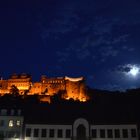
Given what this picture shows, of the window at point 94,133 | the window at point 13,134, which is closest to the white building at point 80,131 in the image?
the window at point 94,133

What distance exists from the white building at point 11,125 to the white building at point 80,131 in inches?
89.7

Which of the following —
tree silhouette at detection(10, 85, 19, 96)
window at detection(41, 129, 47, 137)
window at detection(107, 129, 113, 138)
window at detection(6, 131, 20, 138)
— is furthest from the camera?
tree silhouette at detection(10, 85, 19, 96)

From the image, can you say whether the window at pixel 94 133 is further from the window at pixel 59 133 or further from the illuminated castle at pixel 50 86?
the illuminated castle at pixel 50 86

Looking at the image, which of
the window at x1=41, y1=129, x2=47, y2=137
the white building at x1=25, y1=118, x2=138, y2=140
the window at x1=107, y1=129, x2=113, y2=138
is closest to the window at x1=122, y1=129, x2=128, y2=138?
the white building at x1=25, y1=118, x2=138, y2=140

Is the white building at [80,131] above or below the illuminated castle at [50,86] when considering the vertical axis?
below

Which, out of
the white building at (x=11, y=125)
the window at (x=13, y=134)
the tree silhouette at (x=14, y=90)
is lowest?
the window at (x=13, y=134)

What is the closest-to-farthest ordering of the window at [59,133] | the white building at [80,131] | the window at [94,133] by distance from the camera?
1. the white building at [80,131]
2. the window at [94,133]
3. the window at [59,133]

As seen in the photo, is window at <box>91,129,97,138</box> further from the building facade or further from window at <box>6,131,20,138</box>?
window at <box>6,131,20,138</box>

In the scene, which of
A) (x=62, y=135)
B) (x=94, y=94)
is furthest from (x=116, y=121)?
(x=94, y=94)

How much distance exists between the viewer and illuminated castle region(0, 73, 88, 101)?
140 metres

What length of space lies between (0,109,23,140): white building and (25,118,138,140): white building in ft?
7.47

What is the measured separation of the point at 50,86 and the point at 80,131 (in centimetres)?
8710

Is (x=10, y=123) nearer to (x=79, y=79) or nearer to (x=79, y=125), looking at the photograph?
(x=79, y=125)

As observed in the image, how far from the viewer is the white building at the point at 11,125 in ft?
197
